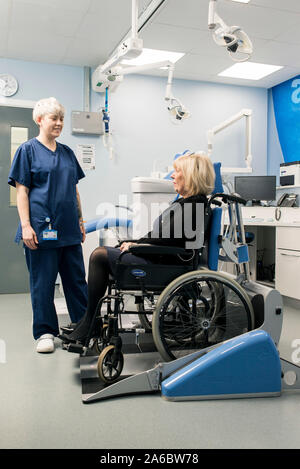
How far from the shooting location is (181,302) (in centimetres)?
209

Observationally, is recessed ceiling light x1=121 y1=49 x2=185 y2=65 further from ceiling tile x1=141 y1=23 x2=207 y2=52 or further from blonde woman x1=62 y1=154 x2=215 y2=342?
blonde woman x1=62 y1=154 x2=215 y2=342

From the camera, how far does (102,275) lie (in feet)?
6.77

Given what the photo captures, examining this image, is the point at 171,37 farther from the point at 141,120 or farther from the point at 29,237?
the point at 29,237

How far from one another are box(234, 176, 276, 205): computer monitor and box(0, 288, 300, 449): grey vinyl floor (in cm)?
309

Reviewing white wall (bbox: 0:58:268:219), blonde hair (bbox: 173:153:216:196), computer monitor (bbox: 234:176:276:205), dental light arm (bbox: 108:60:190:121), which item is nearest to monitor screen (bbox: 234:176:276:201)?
computer monitor (bbox: 234:176:276:205)

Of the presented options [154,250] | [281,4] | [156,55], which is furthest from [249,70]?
[154,250]

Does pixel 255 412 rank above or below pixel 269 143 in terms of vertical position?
below

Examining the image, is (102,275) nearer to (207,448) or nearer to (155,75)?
(207,448)

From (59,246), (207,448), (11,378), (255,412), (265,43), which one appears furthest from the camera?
(265,43)

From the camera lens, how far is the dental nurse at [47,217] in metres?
2.45

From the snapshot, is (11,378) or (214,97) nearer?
(11,378)

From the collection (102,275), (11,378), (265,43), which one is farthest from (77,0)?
(11,378)

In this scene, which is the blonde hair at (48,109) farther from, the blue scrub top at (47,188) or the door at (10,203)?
the door at (10,203)

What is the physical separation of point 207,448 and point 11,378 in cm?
109
